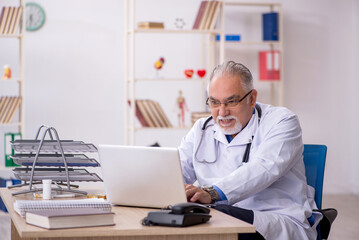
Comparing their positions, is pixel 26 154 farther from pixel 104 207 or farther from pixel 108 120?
pixel 108 120

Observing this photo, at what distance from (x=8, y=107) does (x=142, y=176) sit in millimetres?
3903

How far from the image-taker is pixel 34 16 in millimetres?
6082

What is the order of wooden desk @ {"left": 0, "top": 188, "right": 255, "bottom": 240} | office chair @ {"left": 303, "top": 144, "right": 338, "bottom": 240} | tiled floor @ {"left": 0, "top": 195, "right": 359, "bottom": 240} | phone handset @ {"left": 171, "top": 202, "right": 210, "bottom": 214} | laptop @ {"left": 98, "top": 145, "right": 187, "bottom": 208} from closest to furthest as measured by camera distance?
wooden desk @ {"left": 0, "top": 188, "right": 255, "bottom": 240} < phone handset @ {"left": 171, "top": 202, "right": 210, "bottom": 214} < laptop @ {"left": 98, "top": 145, "right": 187, "bottom": 208} < office chair @ {"left": 303, "top": 144, "right": 338, "bottom": 240} < tiled floor @ {"left": 0, "top": 195, "right": 359, "bottom": 240}

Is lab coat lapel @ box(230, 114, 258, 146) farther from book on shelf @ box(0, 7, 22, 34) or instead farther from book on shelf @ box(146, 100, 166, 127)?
book on shelf @ box(0, 7, 22, 34)

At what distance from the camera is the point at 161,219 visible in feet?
5.16

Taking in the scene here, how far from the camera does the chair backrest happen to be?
2.44 metres

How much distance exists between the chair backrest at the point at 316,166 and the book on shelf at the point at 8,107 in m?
3.62

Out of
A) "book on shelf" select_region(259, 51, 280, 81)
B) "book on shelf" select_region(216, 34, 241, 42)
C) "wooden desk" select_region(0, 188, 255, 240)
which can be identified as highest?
"book on shelf" select_region(216, 34, 241, 42)

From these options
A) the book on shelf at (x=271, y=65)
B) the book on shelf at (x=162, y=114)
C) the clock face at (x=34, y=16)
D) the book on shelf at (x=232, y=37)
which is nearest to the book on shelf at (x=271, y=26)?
the book on shelf at (x=271, y=65)

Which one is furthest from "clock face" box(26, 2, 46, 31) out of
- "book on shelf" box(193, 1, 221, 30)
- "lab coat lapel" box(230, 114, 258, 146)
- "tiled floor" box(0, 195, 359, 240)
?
"lab coat lapel" box(230, 114, 258, 146)

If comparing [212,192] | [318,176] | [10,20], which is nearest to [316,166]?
[318,176]

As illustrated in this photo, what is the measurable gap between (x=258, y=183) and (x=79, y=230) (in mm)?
901

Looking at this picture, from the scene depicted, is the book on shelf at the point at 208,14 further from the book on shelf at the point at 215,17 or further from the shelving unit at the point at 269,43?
the shelving unit at the point at 269,43

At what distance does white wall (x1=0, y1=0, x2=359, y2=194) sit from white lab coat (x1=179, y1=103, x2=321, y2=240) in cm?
379
